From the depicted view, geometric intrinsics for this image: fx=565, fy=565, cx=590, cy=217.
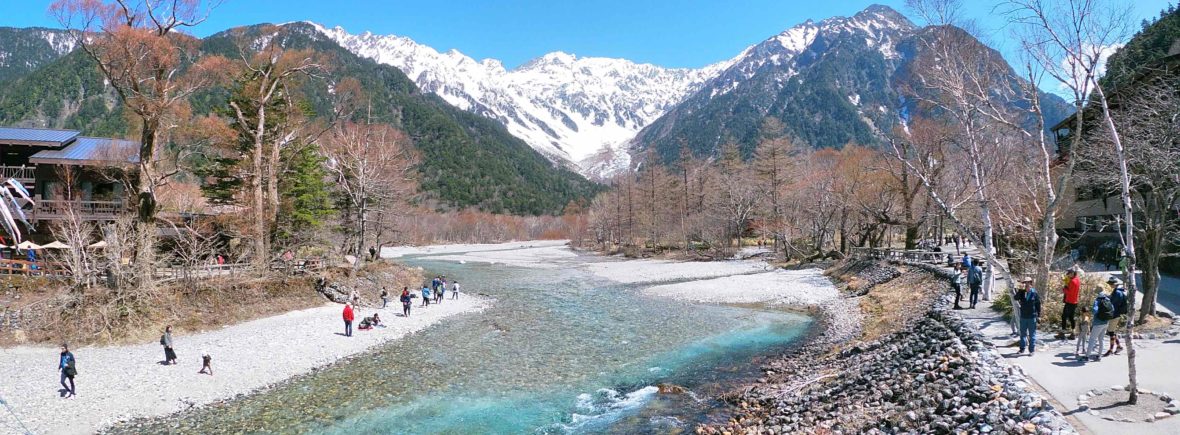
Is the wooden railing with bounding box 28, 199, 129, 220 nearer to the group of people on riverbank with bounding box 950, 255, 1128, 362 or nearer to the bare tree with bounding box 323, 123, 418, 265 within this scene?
the bare tree with bounding box 323, 123, 418, 265

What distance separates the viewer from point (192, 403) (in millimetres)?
13672

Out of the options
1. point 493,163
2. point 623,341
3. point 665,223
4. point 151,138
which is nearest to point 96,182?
point 151,138

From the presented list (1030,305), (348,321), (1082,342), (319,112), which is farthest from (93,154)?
(319,112)

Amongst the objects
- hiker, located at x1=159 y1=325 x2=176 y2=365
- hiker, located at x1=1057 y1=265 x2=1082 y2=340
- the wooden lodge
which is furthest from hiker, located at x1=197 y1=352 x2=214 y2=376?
hiker, located at x1=1057 y1=265 x2=1082 y2=340

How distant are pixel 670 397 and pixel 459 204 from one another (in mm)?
159677

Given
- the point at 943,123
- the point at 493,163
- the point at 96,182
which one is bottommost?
the point at 96,182

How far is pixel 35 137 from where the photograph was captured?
30922mm

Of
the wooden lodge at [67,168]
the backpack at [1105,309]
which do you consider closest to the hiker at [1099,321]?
the backpack at [1105,309]

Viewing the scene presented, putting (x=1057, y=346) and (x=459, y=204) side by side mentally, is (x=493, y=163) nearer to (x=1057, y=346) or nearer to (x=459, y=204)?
(x=459, y=204)

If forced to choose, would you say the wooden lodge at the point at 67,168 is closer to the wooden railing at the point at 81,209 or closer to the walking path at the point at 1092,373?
the wooden railing at the point at 81,209

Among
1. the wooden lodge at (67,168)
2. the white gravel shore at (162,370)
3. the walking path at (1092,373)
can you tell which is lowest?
the white gravel shore at (162,370)

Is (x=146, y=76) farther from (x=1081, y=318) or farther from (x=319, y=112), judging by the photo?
(x=319, y=112)

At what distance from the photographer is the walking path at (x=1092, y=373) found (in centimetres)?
736

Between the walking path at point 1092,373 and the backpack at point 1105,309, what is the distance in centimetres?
83
